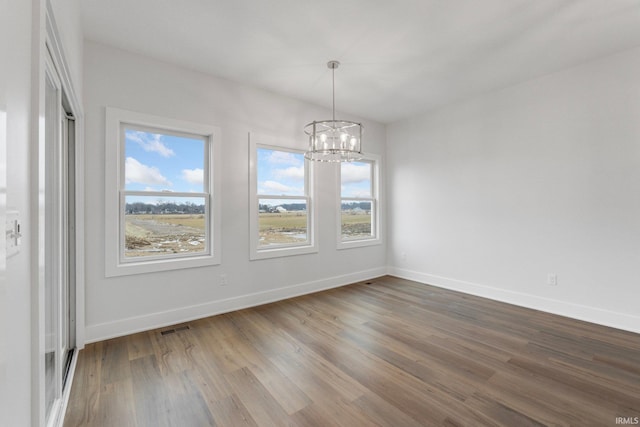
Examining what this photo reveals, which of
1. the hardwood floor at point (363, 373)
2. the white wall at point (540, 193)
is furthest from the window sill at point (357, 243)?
the hardwood floor at point (363, 373)

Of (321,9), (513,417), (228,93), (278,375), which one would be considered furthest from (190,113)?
(513,417)

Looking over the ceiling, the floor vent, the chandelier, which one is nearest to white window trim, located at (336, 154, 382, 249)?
the ceiling

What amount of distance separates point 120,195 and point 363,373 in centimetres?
287

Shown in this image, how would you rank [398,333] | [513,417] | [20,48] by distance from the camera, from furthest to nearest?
[398,333], [513,417], [20,48]

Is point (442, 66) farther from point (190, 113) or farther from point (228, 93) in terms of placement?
point (190, 113)

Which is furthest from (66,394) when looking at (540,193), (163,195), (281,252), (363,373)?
(540,193)

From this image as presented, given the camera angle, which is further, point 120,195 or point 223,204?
point 223,204

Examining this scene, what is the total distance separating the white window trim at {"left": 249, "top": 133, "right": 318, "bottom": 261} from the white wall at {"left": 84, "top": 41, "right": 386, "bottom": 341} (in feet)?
0.25

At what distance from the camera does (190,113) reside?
326 centimetres

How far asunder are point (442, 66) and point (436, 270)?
2.98 metres

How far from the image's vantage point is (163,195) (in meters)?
3.17

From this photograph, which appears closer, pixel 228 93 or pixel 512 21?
pixel 512 21

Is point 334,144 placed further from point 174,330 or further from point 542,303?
point 542,303

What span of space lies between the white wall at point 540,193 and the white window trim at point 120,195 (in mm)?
3271
